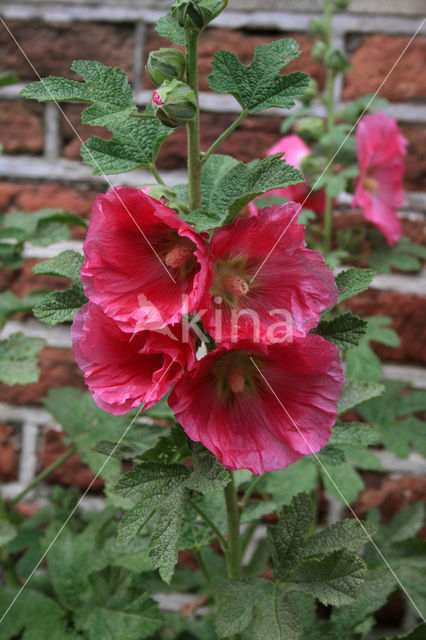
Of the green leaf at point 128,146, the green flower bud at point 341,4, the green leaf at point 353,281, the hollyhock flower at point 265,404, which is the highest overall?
the green flower bud at point 341,4

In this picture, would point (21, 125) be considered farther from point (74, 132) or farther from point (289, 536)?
point (289, 536)

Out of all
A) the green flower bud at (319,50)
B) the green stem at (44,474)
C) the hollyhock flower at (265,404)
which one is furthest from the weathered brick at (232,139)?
the hollyhock flower at (265,404)

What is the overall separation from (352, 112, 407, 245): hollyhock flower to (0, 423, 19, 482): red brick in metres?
0.62

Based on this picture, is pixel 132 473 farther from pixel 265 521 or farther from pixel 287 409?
pixel 265 521

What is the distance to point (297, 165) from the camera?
0.90m

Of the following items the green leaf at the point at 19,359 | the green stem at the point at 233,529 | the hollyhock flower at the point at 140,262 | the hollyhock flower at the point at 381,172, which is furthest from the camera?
the hollyhock flower at the point at 381,172

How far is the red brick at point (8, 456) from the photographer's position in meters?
0.98

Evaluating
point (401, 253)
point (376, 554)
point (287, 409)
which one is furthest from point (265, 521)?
point (287, 409)

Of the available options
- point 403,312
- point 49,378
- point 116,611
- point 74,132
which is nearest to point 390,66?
point 403,312

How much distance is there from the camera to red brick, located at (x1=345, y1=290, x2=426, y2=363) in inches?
37.0

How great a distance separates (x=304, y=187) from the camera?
90cm

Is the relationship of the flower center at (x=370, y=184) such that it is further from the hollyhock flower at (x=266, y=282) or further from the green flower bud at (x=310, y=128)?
the hollyhock flower at (x=266, y=282)

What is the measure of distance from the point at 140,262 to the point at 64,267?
9cm

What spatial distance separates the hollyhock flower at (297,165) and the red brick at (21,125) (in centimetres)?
35
